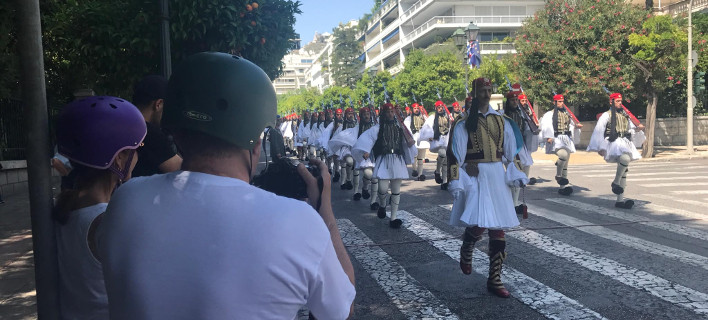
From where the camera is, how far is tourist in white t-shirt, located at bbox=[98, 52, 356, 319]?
1.16 metres

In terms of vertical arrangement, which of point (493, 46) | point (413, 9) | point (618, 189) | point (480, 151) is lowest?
point (618, 189)

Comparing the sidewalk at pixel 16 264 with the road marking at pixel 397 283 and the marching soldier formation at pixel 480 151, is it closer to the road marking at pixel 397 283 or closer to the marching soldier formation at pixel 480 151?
the marching soldier formation at pixel 480 151

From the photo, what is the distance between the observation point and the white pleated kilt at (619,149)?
976cm

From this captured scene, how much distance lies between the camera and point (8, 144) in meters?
12.3

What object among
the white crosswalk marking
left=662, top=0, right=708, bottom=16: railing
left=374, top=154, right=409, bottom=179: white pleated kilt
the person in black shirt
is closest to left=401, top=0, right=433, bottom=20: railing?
left=662, top=0, right=708, bottom=16: railing

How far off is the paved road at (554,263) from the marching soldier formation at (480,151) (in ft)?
1.19

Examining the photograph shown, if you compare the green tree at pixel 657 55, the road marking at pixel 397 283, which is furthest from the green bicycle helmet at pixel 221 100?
the green tree at pixel 657 55

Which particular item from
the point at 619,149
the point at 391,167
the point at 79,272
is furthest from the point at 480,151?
the point at 619,149

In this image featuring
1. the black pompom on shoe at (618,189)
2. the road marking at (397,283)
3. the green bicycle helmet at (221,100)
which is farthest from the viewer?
the black pompom on shoe at (618,189)

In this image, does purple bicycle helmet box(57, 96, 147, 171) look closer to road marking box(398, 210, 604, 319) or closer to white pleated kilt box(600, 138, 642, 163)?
road marking box(398, 210, 604, 319)

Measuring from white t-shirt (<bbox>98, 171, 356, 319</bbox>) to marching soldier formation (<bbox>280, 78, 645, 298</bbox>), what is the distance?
3.16 meters

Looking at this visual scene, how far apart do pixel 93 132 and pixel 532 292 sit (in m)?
4.05

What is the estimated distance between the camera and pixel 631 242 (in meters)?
6.64

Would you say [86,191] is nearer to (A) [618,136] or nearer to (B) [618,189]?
(B) [618,189]
